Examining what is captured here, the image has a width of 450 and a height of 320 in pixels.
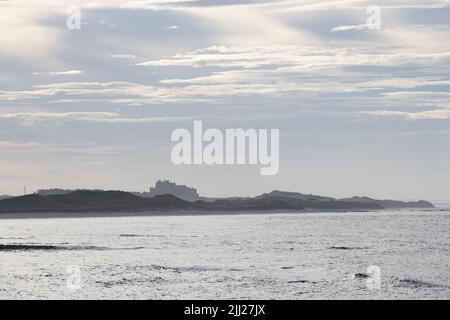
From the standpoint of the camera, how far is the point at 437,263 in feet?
282

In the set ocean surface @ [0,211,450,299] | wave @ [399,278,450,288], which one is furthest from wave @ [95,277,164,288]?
wave @ [399,278,450,288]

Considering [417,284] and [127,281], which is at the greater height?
[127,281]

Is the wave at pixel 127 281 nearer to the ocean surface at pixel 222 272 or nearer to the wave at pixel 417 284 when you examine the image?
the ocean surface at pixel 222 272

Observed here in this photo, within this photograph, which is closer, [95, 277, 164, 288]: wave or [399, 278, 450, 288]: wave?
[95, 277, 164, 288]: wave

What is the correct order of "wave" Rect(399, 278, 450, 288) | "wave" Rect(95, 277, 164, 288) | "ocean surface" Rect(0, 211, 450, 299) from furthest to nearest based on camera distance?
"wave" Rect(399, 278, 450, 288) < "wave" Rect(95, 277, 164, 288) < "ocean surface" Rect(0, 211, 450, 299)

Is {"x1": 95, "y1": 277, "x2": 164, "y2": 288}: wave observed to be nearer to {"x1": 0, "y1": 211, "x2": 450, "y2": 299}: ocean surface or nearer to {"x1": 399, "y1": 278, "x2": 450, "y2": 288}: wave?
{"x1": 0, "y1": 211, "x2": 450, "y2": 299}: ocean surface

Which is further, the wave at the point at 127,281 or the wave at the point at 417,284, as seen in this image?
the wave at the point at 417,284

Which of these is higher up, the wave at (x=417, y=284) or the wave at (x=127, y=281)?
the wave at (x=127, y=281)

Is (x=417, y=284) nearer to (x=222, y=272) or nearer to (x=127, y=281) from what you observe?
(x=222, y=272)

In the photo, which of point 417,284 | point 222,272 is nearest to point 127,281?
point 222,272

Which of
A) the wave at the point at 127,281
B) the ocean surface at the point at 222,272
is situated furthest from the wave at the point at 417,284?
the wave at the point at 127,281

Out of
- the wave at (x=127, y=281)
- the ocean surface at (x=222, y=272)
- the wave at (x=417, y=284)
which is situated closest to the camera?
the ocean surface at (x=222, y=272)

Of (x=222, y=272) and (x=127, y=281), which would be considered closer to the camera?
(x=127, y=281)
